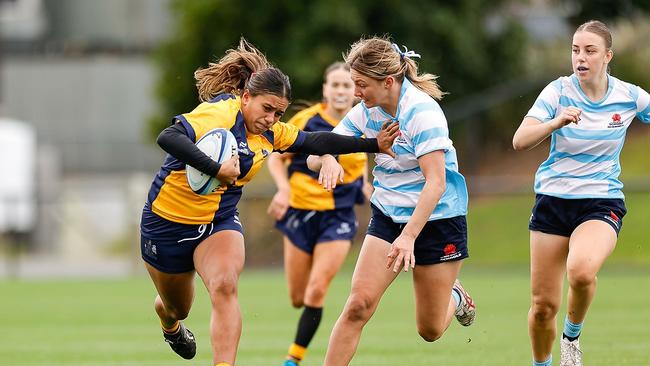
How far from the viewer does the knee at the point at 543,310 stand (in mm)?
7742

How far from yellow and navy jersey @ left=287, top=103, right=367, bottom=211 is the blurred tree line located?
14.4 meters

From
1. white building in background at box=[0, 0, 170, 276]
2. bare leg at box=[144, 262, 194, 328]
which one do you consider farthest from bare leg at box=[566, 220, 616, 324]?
white building in background at box=[0, 0, 170, 276]

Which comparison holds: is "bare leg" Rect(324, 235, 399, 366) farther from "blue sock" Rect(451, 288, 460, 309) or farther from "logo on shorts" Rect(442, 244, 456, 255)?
"blue sock" Rect(451, 288, 460, 309)

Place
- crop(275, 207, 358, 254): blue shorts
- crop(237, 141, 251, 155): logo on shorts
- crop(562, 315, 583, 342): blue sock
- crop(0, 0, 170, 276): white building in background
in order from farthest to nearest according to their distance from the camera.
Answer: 1. crop(0, 0, 170, 276): white building in background
2. crop(275, 207, 358, 254): blue shorts
3. crop(562, 315, 583, 342): blue sock
4. crop(237, 141, 251, 155): logo on shorts

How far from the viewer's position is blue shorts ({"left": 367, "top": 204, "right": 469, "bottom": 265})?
747 centimetres

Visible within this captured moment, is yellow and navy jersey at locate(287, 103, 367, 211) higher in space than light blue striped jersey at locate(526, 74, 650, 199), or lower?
lower

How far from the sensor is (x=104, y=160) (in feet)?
127

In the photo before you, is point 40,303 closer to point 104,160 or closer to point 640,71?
point 640,71

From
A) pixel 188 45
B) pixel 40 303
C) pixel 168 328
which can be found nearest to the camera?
pixel 168 328

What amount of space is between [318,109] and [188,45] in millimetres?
16731

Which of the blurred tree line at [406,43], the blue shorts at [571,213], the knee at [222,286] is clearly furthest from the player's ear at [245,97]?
the blurred tree line at [406,43]

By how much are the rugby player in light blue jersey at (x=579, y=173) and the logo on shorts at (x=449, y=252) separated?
58 centimetres

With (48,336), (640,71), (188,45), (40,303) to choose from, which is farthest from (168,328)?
(640,71)

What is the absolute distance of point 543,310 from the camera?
776 centimetres
